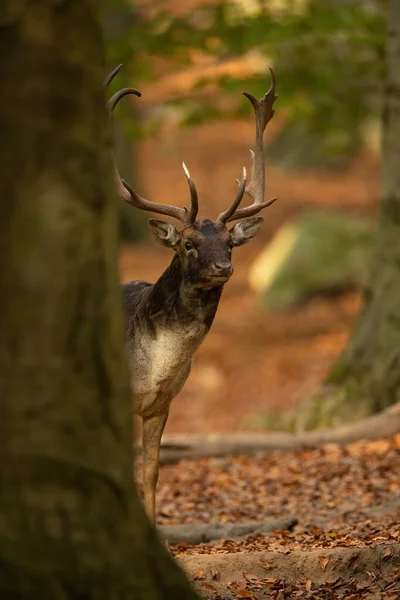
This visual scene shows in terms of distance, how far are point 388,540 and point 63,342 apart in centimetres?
291

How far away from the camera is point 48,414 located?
379cm

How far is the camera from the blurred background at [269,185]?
1220 cm

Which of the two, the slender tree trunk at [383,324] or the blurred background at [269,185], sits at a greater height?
the blurred background at [269,185]

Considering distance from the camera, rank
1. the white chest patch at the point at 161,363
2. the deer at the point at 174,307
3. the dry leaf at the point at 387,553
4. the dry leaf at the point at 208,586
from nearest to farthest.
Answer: the dry leaf at the point at 208,586
the dry leaf at the point at 387,553
the deer at the point at 174,307
the white chest patch at the point at 161,363

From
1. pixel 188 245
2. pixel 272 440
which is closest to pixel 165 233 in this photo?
A: pixel 188 245

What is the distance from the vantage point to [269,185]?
2600cm

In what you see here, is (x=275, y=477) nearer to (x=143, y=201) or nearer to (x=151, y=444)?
(x=151, y=444)

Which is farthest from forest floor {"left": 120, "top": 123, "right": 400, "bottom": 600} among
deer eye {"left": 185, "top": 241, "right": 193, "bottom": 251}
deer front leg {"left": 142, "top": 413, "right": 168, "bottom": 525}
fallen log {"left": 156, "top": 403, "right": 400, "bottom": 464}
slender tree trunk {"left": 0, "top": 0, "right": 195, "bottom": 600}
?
deer eye {"left": 185, "top": 241, "right": 193, "bottom": 251}

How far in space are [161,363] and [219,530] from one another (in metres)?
1.27

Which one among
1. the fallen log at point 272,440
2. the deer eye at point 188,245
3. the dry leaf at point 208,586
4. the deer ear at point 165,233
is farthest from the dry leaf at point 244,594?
the fallen log at point 272,440

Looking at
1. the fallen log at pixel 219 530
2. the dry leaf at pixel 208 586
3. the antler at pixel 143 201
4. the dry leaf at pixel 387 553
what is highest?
the antler at pixel 143 201

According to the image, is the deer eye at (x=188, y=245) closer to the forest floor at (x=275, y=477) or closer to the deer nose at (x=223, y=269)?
the deer nose at (x=223, y=269)

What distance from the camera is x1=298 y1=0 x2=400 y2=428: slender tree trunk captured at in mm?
10430

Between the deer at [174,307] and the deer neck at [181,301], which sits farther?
the deer neck at [181,301]
